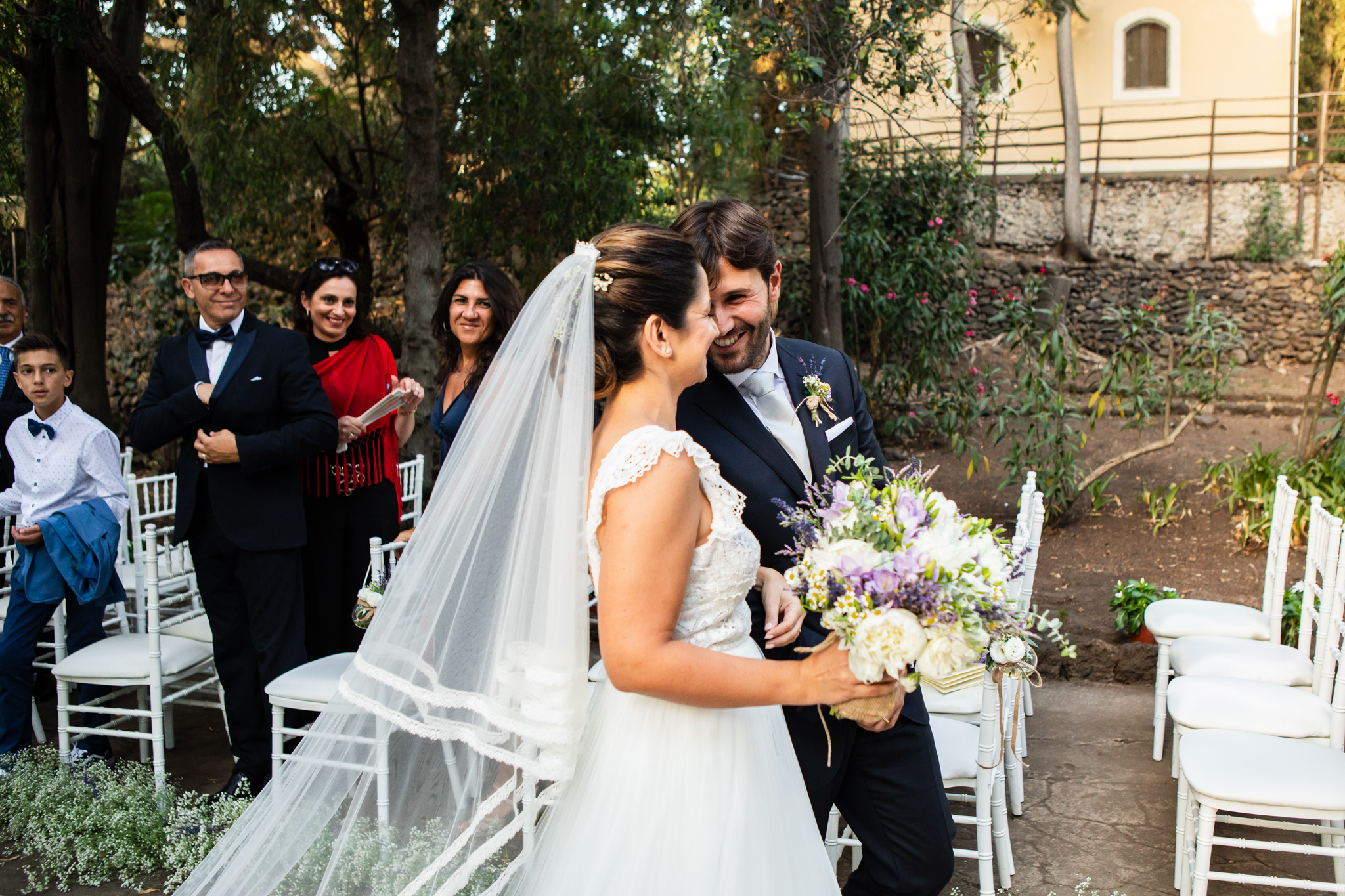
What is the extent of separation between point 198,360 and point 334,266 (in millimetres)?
695

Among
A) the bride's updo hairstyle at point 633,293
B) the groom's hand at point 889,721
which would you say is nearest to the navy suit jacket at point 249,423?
the bride's updo hairstyle at point 633,293

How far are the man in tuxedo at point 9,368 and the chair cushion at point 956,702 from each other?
4.02m

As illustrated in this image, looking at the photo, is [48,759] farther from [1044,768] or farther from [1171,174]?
[1171,174]

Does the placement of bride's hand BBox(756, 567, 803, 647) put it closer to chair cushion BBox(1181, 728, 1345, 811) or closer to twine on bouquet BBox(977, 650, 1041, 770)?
twine on bouquet BBox(977, 650, 1041, 770)

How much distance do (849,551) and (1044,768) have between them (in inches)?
112

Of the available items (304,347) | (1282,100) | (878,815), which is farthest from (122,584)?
(1282,100)

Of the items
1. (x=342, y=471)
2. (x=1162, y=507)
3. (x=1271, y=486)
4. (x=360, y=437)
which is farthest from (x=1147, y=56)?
(x=342, y=471)

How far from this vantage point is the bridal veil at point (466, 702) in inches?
65.9

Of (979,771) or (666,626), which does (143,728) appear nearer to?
(979,771)

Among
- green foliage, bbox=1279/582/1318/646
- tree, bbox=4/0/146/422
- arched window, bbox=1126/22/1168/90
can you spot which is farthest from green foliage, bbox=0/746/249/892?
arched window, bbox=1126/22/1168/90

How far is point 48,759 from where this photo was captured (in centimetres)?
381

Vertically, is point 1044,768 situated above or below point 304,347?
below

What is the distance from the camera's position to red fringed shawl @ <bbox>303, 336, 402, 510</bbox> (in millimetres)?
3947

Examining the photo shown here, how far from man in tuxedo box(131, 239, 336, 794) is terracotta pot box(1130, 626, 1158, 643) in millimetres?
4030
